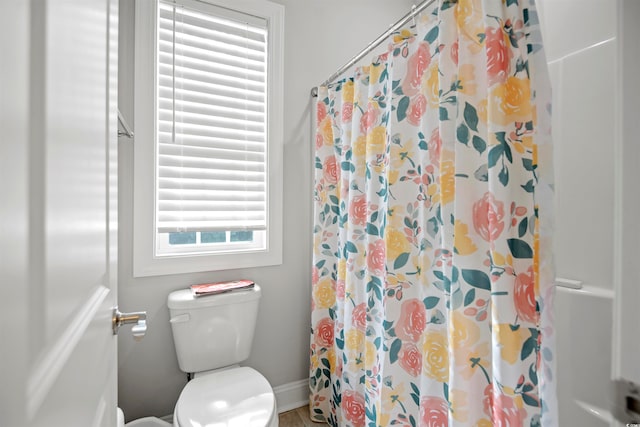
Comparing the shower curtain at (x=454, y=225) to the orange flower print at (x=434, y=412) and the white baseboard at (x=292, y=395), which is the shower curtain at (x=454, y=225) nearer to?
the orange flower print at (x=434, y=412)

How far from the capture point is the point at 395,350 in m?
1.15

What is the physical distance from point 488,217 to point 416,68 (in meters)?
0.61

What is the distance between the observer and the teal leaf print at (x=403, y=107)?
3.79 feet

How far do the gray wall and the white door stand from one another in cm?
104

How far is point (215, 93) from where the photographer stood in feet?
5.57

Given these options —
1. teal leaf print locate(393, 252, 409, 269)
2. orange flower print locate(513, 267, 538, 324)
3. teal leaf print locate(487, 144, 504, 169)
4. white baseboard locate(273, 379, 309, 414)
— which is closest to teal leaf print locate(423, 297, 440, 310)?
teal leaf print locate(393, 252, 409, 269)

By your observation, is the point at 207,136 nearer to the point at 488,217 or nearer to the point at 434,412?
the point at 488,217

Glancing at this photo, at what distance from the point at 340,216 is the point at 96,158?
117 centimetres

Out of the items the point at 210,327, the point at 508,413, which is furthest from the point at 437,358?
the point at 210,327

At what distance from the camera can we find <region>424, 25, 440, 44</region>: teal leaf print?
3.38 ft

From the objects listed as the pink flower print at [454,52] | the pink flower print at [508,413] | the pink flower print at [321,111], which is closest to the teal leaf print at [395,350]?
the pink flower print at [508,413]

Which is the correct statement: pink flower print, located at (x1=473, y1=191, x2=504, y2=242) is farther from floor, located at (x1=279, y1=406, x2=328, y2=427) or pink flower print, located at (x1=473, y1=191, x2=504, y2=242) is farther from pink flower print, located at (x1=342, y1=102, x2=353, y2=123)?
floor, located at (x1=279, y1=406, x2=328, y2=427)

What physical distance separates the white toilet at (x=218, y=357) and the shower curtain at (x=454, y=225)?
474 millimetres

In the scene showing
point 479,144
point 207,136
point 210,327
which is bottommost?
point 210,327
